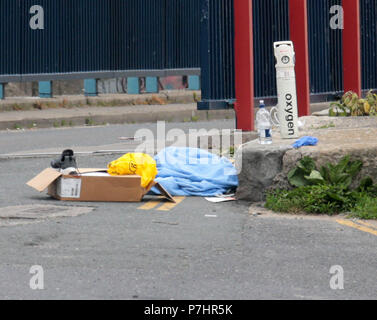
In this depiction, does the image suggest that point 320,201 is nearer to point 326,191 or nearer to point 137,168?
point 326,191

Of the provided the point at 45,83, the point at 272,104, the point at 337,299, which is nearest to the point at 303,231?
the point at 337,299

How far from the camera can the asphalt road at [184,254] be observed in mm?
6012

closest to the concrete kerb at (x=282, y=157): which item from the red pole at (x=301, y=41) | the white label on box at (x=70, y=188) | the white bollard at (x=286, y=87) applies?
the white bollard at (x=286, y=87)

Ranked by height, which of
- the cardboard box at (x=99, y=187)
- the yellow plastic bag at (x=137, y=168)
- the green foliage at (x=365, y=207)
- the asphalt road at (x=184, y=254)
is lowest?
the asphalt road at (x=184, y=254)

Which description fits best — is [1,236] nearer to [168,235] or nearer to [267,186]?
[168,235]

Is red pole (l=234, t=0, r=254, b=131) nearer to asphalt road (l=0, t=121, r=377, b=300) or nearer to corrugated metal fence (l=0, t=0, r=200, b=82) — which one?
asphalt road (l=0, t=121, r=377, b=300)

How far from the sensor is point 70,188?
31.7ft

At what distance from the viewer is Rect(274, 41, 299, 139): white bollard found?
9.96 m

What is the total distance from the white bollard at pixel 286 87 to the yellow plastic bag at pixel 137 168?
155 cm

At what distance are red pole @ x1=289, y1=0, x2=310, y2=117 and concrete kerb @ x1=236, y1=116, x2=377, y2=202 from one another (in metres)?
4.07

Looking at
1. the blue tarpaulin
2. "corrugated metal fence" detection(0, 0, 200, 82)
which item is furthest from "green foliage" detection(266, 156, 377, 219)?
"corrugated metal fence" detection(0, 0, 200, 82)

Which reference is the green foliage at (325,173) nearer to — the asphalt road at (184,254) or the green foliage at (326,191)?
the green foliage at (326,191)

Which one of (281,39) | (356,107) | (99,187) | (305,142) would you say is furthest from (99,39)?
(305,142)

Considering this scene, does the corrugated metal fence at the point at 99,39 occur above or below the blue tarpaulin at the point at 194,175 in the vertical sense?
above
